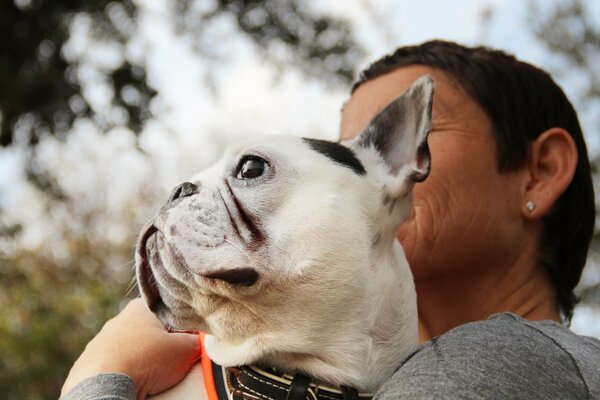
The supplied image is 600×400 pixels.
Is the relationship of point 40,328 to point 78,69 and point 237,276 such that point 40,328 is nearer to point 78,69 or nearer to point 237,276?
point 78,69

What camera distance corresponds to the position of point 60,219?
12.8m

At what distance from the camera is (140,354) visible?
1729 millimetres

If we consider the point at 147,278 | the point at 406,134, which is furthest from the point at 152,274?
the point at 406,134

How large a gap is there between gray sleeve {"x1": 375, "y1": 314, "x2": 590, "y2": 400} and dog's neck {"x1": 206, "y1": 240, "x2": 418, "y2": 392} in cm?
17

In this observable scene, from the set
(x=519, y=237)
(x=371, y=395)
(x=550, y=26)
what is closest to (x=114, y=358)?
(x=371, y=395)

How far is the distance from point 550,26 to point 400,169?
34.3 ft

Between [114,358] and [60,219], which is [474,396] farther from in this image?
[60,219]

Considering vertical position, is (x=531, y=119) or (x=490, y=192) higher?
(x=531, y=119)

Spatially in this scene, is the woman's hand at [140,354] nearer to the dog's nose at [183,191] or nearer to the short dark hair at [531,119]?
the dog's nose at [183,191]

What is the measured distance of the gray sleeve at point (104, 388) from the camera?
1.54 meters

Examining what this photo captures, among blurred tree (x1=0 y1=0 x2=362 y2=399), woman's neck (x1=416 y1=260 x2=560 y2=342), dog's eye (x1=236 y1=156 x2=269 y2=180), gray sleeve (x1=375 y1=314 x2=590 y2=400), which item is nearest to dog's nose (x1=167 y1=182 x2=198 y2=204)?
dog's eye (x1=236 y1=156 x2=269 y2=180)

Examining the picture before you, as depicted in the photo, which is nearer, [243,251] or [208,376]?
[243,251]

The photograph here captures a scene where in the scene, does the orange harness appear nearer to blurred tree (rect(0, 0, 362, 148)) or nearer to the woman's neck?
Result: the woman's neck

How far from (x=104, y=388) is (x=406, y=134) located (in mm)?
960
